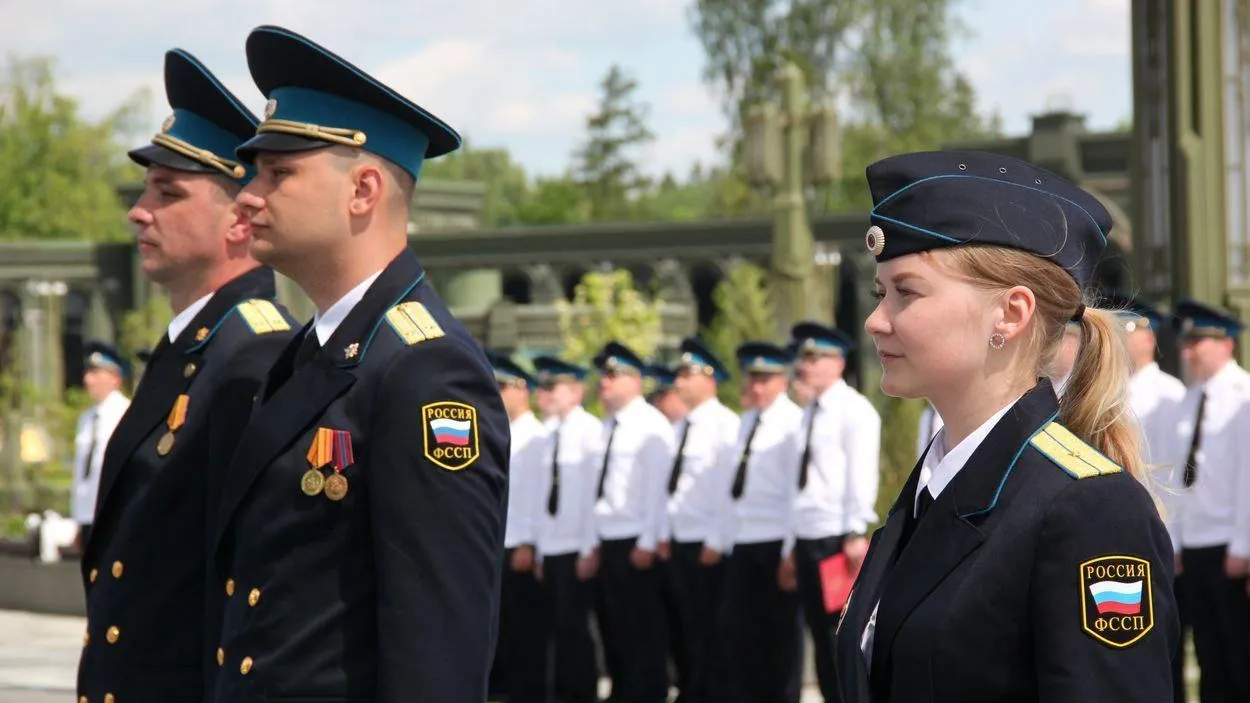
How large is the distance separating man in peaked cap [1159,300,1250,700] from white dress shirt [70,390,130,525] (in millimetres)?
8315

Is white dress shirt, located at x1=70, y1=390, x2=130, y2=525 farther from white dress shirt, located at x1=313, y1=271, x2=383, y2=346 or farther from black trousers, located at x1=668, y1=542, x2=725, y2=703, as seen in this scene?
white dress shirt, located at x1=313, y1=271, x2=383, y2=346

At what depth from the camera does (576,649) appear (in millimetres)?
12258

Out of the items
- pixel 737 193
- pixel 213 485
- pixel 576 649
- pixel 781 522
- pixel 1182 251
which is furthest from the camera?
pixel 737 193

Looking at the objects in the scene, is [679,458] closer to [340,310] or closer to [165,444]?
[165,444]

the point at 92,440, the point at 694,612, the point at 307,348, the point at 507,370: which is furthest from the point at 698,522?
the point at 307,348

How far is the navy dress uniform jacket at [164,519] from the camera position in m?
3.98

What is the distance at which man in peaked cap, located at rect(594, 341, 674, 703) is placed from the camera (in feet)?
39.0

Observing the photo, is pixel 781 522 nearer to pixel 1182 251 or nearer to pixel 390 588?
pixel 1182 251

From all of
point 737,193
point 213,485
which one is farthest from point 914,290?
point 737,193

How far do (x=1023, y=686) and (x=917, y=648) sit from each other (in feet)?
0.50

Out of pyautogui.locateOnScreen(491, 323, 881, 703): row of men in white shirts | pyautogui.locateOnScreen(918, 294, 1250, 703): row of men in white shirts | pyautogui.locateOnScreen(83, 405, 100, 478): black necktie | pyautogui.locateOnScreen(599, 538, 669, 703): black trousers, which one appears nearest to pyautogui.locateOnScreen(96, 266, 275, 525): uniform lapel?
pyautogui.locateOnScreen(918, 294, 1250, 703): row of men in white shirts

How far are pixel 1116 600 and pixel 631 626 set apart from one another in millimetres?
9675

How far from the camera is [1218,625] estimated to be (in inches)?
381

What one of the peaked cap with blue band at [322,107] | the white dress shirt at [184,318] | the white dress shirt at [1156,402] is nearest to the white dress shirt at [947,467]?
the peaked cap with blue band at [322,107]
